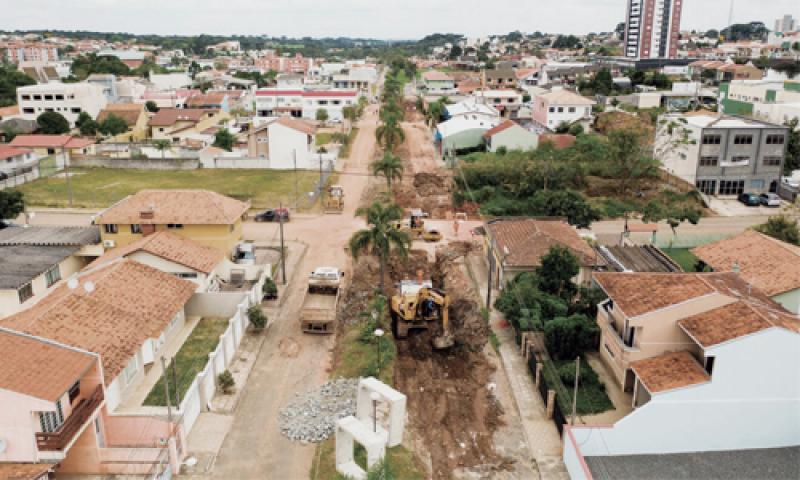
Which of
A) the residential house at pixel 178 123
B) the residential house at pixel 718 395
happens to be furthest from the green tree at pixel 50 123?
the residential house at pixel 718 395

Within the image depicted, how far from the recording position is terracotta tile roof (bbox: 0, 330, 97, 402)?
1773cm

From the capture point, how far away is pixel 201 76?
139875 mm

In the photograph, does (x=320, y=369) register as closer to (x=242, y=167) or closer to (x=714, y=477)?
(x=714, y=477)

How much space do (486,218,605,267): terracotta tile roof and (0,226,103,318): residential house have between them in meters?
21.5

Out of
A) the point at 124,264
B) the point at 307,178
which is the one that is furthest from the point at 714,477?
the point at 307,178

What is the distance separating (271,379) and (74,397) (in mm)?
7656

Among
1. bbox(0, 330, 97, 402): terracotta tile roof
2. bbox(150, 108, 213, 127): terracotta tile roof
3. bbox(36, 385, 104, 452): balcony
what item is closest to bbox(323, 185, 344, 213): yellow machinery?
bbox(0, 330, 97, 402): terracotta tile roof

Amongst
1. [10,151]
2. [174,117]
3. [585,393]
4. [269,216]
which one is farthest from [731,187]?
[174,117]

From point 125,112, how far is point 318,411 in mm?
69213

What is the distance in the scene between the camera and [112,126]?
2970 inches

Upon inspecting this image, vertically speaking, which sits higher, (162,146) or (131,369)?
(162,146)

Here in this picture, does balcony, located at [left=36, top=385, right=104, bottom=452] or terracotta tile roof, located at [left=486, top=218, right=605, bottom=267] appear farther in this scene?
terracotta tile roof, located at [left=486, top=218, right=605, bottom=267]

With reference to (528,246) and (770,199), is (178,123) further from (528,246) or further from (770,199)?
(770,199)

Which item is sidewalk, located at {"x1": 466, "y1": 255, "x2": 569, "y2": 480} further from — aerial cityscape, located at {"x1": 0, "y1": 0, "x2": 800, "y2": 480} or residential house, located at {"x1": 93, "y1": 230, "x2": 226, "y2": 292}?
residential house, located at {"x1": 93, "y1": 230, "x2": 226, "y2": 292}
